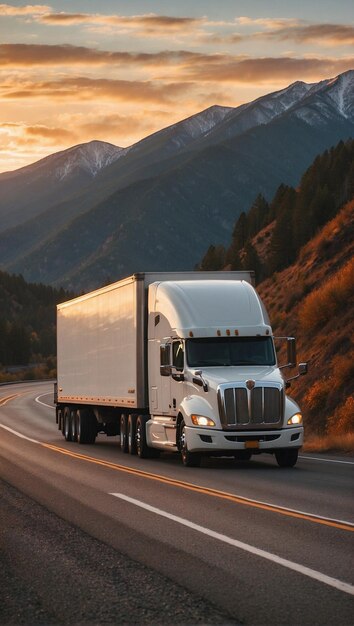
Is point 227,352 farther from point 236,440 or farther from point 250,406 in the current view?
point 236,440

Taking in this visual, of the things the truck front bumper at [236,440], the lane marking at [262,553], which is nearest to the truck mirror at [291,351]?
the truck front bumper at [236,440]

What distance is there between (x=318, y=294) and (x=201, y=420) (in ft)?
69.4

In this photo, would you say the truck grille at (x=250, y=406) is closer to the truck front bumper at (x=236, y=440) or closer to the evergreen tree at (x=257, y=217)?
the truck front bumper at (x=236, y=440)

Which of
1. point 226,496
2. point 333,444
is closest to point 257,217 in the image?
point 333,444

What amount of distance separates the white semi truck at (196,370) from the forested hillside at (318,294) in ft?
20.4

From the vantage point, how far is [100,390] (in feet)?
95.8

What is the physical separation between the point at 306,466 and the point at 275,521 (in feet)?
29.9

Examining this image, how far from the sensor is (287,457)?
22.0m

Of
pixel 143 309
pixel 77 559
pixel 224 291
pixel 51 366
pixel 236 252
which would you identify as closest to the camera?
pixel 77 559

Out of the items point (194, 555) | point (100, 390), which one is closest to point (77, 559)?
point (194, 555)

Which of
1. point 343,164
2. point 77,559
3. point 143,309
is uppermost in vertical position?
point 343,164

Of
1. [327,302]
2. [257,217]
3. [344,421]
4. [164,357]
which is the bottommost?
[344,421]

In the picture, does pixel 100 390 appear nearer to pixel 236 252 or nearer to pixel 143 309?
pixel 143 309

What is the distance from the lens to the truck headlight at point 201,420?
21.2m
